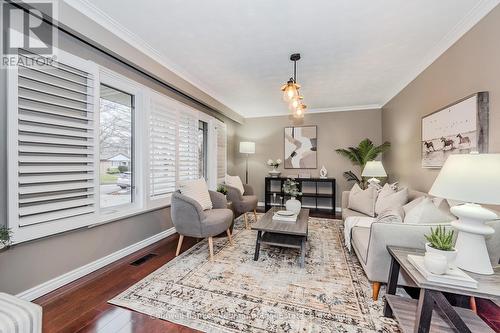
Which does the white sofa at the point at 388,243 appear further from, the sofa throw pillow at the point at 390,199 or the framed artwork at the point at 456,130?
the sofa throw pillow at the point at 390,199

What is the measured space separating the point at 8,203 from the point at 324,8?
304cm

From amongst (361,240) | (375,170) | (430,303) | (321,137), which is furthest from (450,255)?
(321,137)

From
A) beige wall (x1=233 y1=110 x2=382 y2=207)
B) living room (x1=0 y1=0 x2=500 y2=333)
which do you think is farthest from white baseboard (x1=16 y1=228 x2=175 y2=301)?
beige wall (x1=233 y1=110 x2=382 y2=207)

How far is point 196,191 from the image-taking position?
3080mm

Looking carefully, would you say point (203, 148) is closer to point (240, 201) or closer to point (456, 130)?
point (240, 201)

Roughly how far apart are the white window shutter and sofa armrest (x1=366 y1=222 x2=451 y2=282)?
8.85 feet

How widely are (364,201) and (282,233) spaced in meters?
1.70

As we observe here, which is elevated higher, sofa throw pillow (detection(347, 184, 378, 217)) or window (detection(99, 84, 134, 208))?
window (detection(99, 84, 134, 208))

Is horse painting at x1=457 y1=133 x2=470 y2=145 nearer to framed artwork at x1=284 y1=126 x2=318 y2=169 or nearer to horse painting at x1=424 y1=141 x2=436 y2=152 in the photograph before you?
horse painting at x1=424 y1=141 x2=436 y2=152

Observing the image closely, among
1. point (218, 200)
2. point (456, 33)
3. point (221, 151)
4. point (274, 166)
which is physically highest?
point (456, 33)

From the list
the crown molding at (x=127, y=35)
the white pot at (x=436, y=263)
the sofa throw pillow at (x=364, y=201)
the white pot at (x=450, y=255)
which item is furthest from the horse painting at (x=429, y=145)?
the crown molding at (x=127, y=35)

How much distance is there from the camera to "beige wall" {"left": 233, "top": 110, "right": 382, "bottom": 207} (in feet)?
17.3

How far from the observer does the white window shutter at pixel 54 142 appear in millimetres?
1745

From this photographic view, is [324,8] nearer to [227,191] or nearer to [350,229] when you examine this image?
[350,229]
